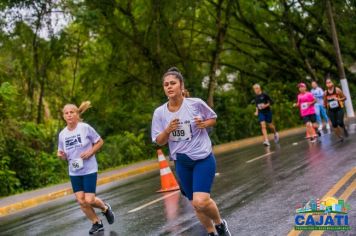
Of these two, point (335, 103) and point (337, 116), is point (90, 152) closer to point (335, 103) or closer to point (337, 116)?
point (335, 103)

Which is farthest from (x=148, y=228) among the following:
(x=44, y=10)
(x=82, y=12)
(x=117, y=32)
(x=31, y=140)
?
(x=117, y=32)

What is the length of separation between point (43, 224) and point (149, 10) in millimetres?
16488

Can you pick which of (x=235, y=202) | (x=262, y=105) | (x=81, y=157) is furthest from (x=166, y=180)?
(x=262, y=105)

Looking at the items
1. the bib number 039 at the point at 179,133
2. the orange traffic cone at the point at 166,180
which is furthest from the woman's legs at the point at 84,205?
the orange traffic cone at the point at 166,180

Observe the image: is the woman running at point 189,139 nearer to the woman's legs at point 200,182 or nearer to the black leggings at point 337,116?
the woman's legs at point 200,182

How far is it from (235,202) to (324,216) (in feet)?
10.4

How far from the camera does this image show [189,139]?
→ 6.18m

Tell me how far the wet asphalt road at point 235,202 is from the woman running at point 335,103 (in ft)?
5.53

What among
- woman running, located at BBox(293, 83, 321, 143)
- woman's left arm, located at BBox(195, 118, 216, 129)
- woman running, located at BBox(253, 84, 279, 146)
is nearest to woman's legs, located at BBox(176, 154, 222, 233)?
woman's left arm, located at BBox(195, 118, 216, 129)

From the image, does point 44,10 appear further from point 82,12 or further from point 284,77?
point 284,77

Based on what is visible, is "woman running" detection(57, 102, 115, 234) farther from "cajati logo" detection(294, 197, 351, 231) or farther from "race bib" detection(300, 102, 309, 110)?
"race bib" detection(300, 102, 309, 110)

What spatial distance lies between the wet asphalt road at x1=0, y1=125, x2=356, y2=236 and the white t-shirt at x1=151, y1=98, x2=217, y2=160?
1303mm

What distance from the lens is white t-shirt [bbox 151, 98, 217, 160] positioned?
6.17 m

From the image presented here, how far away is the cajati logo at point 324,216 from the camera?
574 centimetres
